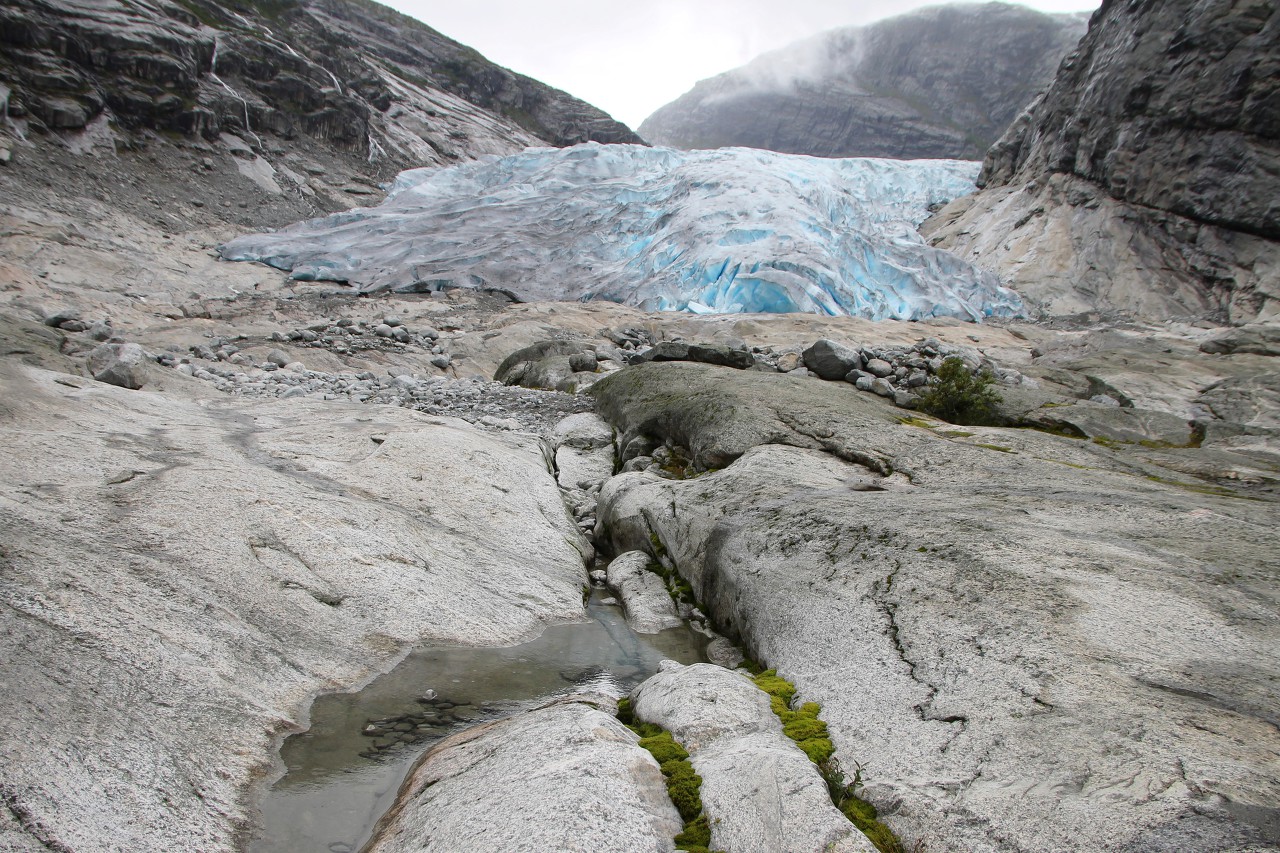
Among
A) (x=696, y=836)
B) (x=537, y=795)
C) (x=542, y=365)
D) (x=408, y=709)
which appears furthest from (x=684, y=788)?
(x=542, y=365)

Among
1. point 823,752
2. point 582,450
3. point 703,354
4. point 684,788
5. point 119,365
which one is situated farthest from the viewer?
point 703,354

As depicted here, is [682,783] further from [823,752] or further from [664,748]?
[823,752]

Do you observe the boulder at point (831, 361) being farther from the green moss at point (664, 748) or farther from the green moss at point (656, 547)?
the green moss at point (664, 748)

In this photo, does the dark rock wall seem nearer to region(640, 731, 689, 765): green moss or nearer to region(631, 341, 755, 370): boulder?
region(631, 341, 755, 370): boulder

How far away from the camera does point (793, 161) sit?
49000 mm

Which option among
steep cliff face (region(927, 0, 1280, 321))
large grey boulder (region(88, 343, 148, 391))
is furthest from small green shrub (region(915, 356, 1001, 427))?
steep cliff face (region(927, 0, 1280, 321))

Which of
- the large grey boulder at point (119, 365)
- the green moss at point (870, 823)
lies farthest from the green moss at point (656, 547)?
the large grey boulder at point (119, 365)

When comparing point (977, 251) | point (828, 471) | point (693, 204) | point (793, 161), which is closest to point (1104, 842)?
point (828, 471)

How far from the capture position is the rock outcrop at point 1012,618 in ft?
11.4

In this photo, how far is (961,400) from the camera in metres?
12.2

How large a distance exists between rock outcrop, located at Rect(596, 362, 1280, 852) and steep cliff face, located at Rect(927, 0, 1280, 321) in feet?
112

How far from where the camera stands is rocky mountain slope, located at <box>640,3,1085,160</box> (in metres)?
119

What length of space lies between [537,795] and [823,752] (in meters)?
1.83

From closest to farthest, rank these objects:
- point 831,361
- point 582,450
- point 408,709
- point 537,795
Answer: point 537,795
point 408,709
point 582,450
point 831,361
